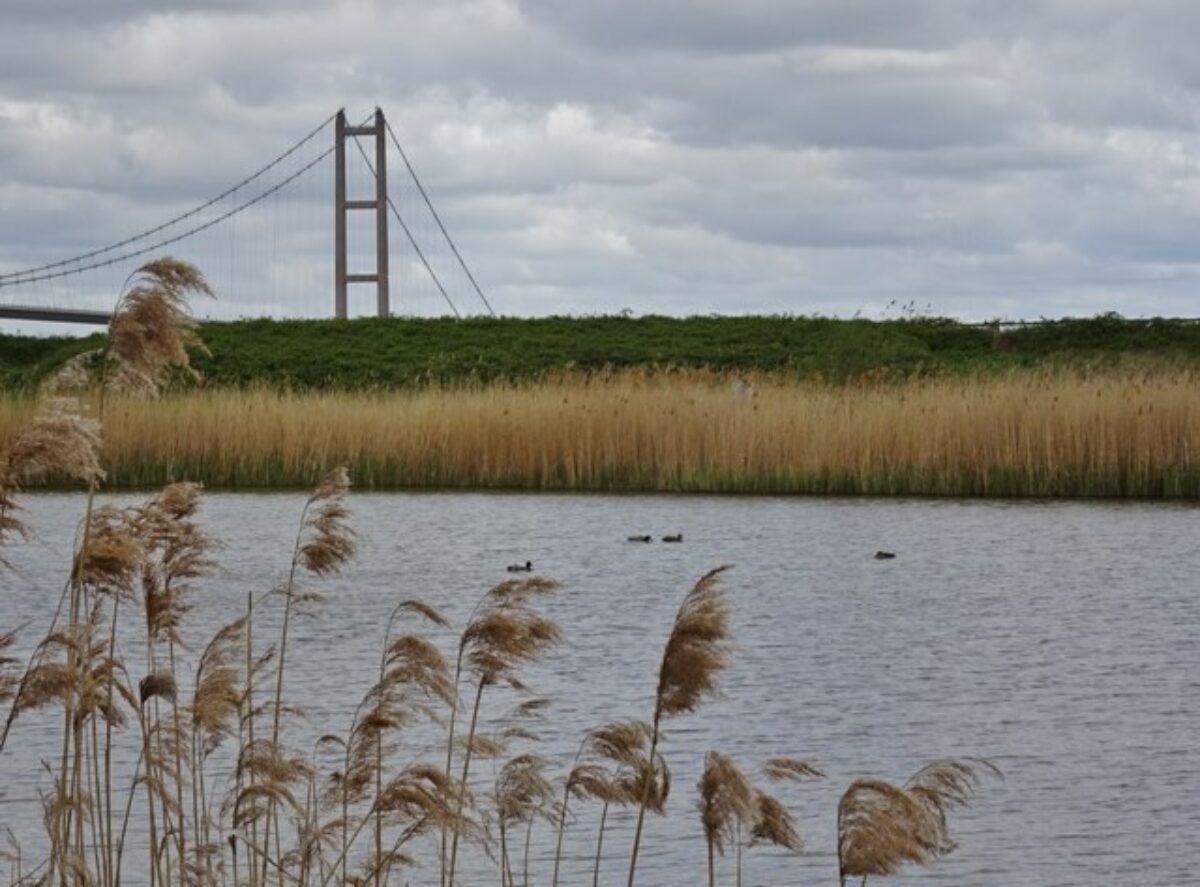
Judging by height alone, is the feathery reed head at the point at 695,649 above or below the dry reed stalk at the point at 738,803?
above

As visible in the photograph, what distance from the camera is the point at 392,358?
34.9 m

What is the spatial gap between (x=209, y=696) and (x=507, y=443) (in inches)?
591

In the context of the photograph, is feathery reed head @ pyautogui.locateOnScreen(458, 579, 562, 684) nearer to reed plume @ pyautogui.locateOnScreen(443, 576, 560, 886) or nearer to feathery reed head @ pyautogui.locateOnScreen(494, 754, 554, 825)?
reed plume @ pyautogui.locateOnScreen(443, 576, 560, 886)

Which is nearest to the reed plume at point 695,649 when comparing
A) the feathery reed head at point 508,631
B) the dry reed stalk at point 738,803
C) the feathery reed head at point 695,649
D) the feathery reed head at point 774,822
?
the feathery reed head at point 695,649

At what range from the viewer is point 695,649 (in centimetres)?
329

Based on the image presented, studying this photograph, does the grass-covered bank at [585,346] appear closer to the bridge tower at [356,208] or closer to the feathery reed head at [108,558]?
the bridge tower at [356,208]

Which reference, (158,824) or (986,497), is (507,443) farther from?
(158,824)

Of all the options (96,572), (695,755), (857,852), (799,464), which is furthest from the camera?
(799,464)

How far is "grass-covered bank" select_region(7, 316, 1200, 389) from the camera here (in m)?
32.8

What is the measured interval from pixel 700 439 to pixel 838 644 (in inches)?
341

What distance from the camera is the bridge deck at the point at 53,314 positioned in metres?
41.7

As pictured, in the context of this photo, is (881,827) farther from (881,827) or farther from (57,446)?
(57,446)

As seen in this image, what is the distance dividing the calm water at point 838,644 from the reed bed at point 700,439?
529 mm

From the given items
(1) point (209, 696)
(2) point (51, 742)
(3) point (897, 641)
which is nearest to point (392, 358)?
(3) point (897, 641)
